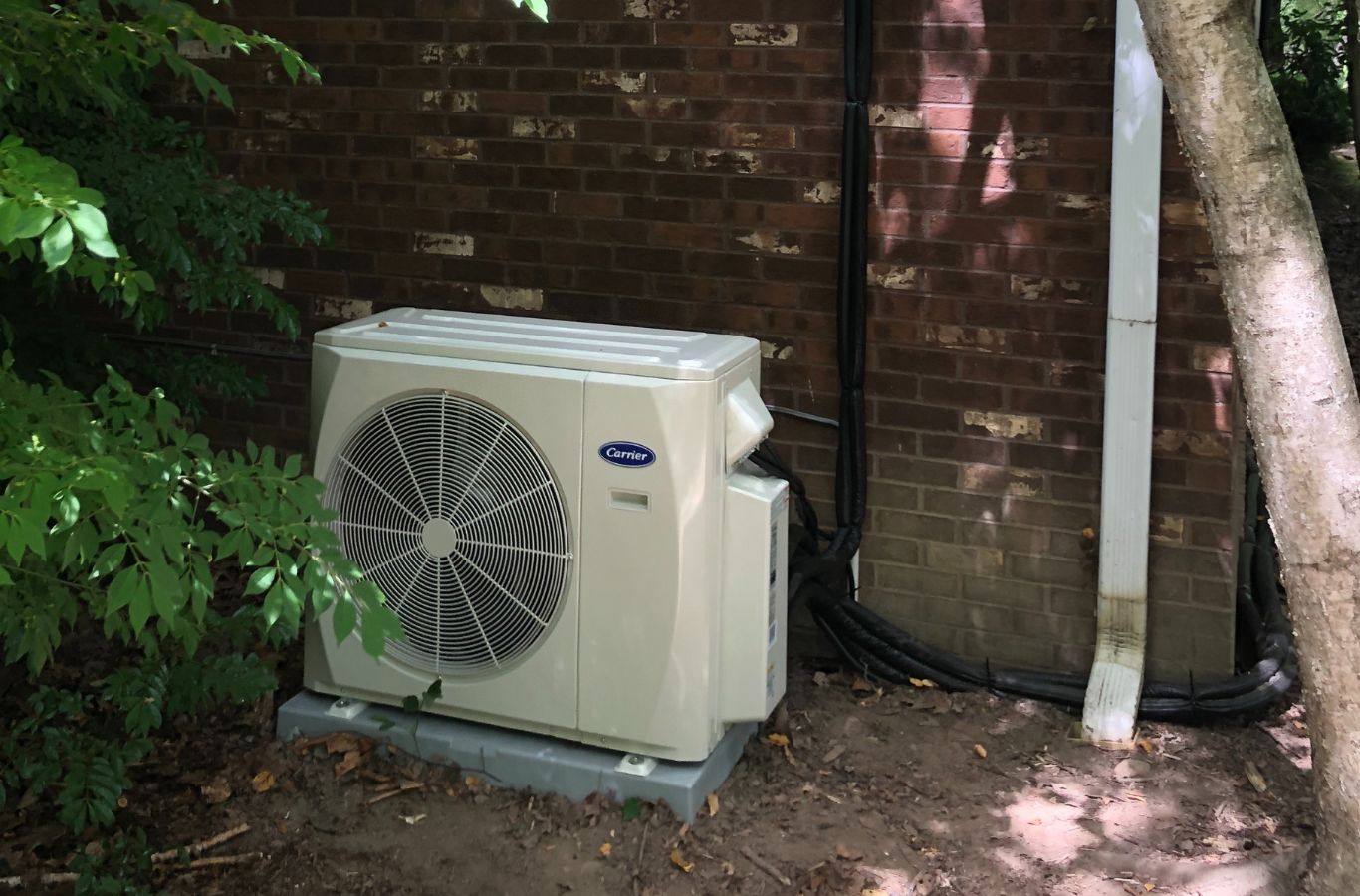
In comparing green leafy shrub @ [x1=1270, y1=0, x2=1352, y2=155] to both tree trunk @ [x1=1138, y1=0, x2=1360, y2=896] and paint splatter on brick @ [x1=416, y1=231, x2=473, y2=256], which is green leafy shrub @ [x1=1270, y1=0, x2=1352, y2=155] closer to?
paint splatter on brick @ [x1=416, y1=231, x2=473, y2=256]

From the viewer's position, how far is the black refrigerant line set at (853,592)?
423cm

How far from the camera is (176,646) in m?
3.96

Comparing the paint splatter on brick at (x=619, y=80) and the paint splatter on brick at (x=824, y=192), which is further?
the paint splatter on brick at (x=619, y=80)

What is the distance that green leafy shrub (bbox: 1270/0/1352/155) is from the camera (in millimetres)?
7434

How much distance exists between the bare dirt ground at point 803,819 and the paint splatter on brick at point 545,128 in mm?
2020

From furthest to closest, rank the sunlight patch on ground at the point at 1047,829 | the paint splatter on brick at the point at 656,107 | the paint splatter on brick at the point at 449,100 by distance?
the paint splatter on brick at the point at 449,100 → the paint splatter on brick at the point at 656,107 → the sunlight patch on ground at the point at 1047,829

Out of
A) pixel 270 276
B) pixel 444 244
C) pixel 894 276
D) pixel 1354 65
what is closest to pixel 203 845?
pixel 444 244

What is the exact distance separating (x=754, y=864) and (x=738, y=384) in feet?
3.89

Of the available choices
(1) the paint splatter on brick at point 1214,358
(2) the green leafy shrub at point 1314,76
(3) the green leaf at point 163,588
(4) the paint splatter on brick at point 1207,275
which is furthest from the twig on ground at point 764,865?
(2) the green leafy shrub at point 1314,76

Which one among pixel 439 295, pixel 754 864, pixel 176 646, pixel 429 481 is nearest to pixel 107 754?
pixel 176 646

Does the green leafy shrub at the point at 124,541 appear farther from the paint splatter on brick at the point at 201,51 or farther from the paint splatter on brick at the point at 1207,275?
the paint splatter on brick at the point at 1207,275

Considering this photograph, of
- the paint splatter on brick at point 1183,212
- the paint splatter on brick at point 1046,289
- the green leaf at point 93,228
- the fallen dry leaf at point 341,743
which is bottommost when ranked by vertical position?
the fallen dry leaf at point 341,743

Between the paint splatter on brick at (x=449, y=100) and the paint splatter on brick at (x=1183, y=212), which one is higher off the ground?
the paint splatter on brick at (x=449, y=100)

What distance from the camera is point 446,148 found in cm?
487
